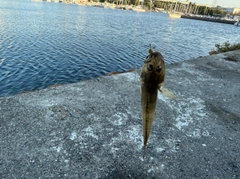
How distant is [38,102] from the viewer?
5.86 meters

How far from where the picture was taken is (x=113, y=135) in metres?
4.82

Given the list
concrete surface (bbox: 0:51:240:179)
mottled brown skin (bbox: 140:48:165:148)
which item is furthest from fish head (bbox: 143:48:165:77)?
concrete surface (bbox: 0:51:240:179)

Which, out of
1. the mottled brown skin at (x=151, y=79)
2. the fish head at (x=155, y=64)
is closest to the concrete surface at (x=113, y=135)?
the mottled brown skin at (x=151, y=79)

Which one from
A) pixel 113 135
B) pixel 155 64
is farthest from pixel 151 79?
pixel 113 135

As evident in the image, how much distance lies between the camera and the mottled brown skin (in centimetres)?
135

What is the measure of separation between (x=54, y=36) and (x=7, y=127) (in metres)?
27.5

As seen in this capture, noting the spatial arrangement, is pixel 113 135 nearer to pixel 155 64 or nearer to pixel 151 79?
pixel 151 79

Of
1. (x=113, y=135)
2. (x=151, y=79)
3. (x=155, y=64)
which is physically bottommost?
(x=113, y=135)

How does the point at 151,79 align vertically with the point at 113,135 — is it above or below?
above

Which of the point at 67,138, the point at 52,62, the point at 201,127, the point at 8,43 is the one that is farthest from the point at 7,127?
the point at 8,43

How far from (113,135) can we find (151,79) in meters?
3.67

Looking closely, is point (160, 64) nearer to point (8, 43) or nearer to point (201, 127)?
point (201, 127)

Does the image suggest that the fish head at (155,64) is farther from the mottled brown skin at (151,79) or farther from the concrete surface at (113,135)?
the concrete surface at (113,135)

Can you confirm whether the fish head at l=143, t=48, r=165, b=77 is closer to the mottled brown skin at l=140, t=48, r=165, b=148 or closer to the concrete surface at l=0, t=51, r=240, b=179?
the mottled brown skin at l=140, t=48, r=165, b=148
